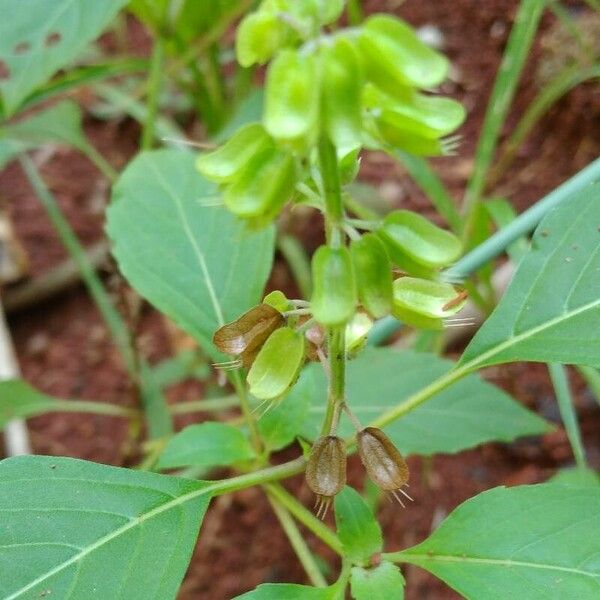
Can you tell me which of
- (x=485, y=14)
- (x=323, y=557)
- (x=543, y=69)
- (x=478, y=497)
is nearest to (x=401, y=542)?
(x=323, y=557)

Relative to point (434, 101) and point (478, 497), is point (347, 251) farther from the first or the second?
point (478, 497)

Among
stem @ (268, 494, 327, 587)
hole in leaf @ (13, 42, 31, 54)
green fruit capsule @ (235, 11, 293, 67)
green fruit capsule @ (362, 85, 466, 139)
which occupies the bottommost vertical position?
stem @ (268, 494, 327, 587)

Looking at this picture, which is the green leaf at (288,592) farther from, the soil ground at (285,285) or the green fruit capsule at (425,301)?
the soil ground at (285,285)

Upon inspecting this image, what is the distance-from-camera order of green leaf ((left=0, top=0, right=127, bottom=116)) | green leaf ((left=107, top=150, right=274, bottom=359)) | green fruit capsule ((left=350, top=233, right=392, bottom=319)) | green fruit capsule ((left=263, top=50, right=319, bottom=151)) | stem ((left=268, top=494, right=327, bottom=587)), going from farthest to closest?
Result: green leaf ((left=0, top=0, right=127, bottom=116))
green leaf ((left=107, top=150, right=274, bottom=359))
stem ((left=268, top=494, right=327, bottom=587))
green fruit capsule ((left=350, top=233, right=392, bottom=319))
green fruit capsule ((left=263, top=50, right=319, bottom=151))

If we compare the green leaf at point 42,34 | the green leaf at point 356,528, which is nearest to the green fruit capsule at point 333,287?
the green leaf at point 356,528

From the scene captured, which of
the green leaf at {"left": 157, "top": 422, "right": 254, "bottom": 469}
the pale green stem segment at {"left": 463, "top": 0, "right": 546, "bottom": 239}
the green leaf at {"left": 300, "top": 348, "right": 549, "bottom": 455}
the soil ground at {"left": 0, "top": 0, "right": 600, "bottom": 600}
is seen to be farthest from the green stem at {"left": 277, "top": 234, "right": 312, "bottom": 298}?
the green leaf at {"left": 157, "top": 422, "right": 254, "bottom": 469}

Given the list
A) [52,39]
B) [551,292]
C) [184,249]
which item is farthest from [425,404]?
[52,39]

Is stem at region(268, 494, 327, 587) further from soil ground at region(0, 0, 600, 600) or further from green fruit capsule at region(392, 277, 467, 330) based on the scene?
soil ground at region(0, 0, 600, 600)
